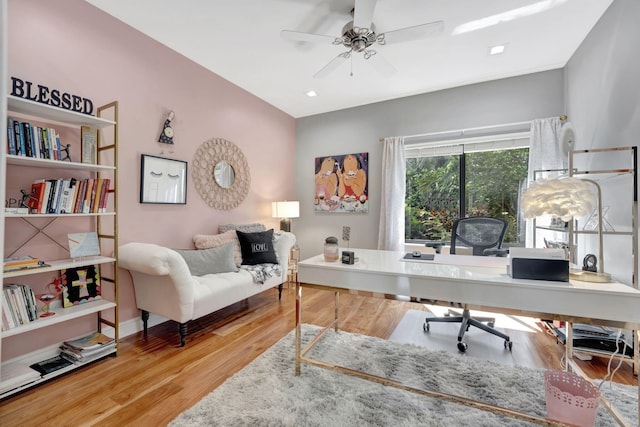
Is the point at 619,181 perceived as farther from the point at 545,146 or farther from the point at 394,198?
the point at 394,198

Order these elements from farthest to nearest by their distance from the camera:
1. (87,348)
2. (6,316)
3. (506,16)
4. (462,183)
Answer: (462,183) < (506,16) < (87,348) < (6,316)

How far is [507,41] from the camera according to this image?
2.64m

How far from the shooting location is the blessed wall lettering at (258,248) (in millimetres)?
3093

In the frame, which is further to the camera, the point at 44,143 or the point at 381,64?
the point at 381,64

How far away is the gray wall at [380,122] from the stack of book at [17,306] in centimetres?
338

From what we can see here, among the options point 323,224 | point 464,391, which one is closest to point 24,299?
point 464,391

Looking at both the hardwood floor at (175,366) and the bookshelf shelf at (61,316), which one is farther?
the bookshelf shelf at (61,316)

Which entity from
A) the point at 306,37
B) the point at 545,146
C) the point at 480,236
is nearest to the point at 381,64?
the point at 306,37

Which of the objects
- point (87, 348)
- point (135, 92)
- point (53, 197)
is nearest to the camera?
point (53, 197)

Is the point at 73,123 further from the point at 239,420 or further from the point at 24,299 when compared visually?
the point at 239,420

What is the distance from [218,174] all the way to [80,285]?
1749 mm

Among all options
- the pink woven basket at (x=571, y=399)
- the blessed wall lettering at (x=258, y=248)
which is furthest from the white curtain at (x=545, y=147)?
the blessed wall lettering at (x=258, y=248)

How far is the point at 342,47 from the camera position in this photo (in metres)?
2.75

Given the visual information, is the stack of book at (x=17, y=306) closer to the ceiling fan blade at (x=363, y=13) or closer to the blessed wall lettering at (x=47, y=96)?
the blessed wall lettering at (x=47, y=96)
